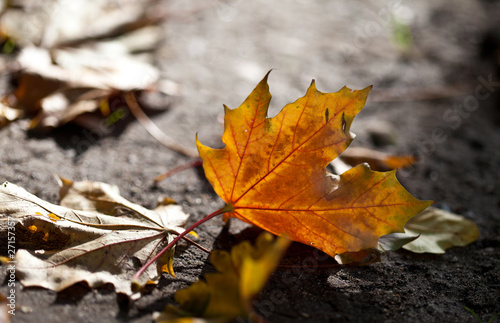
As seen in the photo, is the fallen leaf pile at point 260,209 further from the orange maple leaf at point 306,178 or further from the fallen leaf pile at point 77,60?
the fallen leaf pile at point 77,60

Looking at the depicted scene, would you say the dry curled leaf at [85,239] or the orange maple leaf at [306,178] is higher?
the orange maple leaf at [306,178]

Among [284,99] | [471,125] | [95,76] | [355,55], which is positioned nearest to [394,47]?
[355,55]

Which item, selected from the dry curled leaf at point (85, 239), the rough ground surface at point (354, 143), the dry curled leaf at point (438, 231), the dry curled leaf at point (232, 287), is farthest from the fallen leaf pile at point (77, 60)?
the dry curled leaf at point (438, 231)

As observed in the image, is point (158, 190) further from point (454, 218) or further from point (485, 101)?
point (485, 101)

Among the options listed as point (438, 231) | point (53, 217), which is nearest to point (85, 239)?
point (53, 217)

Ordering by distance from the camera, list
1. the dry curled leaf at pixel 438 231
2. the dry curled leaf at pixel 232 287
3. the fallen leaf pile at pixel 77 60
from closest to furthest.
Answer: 1. the dry curled leaf at pixel 232 287
2. the dry curled leaf at pixel 438 231
3. the fallen leaf pile at pixel 77 60

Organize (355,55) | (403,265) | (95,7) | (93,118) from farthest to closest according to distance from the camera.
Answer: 1. (355,55)
2. (95,7)
3. (93,118)
4. (403,265)
